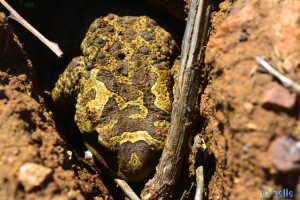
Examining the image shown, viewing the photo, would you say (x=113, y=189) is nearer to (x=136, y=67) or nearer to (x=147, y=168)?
(x=147, y=168)

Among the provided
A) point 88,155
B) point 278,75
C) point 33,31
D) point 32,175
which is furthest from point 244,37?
point 88,155

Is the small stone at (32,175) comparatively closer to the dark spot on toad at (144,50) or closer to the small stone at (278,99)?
the small stone at (278,99)

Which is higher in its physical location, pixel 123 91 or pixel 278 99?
pixel 123 91

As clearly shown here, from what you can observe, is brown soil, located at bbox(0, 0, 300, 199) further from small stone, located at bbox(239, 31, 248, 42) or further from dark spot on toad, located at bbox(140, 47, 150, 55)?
dark spot on toad, located at bbox(140, 47, 150, 55)

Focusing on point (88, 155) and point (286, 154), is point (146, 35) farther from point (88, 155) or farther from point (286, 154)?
point (286, 154)

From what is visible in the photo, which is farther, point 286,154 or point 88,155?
point 88,155

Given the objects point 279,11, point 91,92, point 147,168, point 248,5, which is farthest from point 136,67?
point 279,11

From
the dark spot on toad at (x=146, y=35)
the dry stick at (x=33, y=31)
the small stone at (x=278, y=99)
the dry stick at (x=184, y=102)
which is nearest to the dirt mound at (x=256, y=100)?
the small stone at (x=278, y=99)

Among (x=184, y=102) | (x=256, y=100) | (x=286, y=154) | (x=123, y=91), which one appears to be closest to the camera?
(x=286, y=154)
